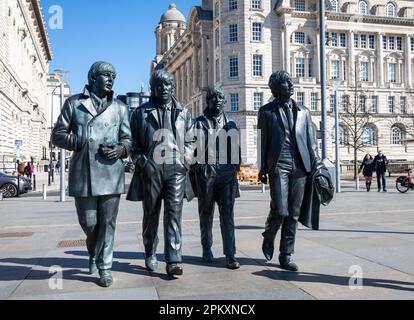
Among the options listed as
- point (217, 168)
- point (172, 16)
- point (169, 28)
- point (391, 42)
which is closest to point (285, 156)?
point (217, 168)

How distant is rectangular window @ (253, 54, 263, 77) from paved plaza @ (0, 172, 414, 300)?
46399 mm

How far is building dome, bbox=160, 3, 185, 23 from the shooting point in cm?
10888

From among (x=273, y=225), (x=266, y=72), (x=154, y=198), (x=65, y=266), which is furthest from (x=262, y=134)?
(x=266, y=72)

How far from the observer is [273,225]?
522 centimetres

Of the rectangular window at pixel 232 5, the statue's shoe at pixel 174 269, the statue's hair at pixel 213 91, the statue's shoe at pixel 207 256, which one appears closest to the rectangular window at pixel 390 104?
the rectangular window at pixel 232 5

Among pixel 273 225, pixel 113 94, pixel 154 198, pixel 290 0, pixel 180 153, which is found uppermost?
pixel 290 0

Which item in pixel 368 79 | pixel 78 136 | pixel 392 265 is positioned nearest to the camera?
pixel 78 136

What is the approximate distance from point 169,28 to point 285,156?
108 m

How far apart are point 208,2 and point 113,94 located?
208 ft

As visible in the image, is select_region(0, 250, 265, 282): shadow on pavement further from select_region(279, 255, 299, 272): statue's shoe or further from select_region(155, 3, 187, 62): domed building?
select_region(155, 3, 187, 62): domed building

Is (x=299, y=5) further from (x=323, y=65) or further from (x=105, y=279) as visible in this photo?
(x=105, y=279)

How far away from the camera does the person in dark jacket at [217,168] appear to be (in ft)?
17.5

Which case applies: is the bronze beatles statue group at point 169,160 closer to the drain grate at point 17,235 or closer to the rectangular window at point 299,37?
the drain grate at point 17,235
